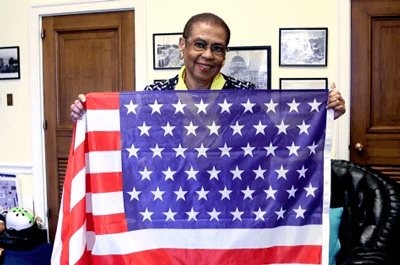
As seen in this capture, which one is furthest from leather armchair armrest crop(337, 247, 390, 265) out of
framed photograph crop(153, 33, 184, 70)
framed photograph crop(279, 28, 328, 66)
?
framed photograph crop(153, 33, 184, 70)

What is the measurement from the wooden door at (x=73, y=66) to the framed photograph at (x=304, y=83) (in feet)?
4.29

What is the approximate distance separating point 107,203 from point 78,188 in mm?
142

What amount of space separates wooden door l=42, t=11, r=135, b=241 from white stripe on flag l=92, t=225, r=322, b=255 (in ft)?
5.83

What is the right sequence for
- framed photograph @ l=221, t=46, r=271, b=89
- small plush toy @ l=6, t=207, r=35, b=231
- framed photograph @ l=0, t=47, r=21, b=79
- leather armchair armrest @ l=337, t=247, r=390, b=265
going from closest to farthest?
leather armchair armrest @ l=337, t=247, r=390, b=265, framed photograph @ l=221, t=46, r=271, b=89, small plush toy @ l=6, t=207, r=35, b=231, framed photograph @ l=0, t=47, r=21, b=79

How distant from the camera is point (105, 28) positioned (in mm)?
3066

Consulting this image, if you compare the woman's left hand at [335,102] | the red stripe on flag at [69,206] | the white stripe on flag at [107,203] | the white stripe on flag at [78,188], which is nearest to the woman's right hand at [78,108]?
the red stripe on flag at [69,206]

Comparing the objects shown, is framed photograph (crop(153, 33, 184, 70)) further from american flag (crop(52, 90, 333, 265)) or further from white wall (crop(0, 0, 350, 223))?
american flag (crop(52, 90, 333, 265))

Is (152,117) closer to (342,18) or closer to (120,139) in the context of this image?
(120,139)

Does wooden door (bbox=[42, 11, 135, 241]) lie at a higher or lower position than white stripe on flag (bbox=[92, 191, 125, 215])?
higher

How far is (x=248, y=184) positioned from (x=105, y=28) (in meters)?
2.22

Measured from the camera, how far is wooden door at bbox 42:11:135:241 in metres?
3.03

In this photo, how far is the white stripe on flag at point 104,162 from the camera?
4.94ft

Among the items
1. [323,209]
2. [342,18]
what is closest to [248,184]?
[323,209]

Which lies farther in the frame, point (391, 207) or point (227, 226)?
point (391, 207)
